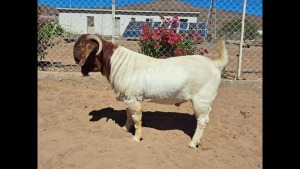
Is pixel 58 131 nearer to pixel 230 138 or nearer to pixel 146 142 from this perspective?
pixel 146 142

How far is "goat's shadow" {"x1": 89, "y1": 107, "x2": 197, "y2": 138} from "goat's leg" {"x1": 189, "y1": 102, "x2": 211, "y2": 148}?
1.33ft

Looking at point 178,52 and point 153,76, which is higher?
point 178,52

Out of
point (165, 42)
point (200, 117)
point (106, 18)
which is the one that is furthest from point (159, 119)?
point (106, 18)

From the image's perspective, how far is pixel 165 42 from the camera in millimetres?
7672

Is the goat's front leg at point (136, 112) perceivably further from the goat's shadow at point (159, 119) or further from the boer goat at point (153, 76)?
the goat's shadow at point (159, 119)

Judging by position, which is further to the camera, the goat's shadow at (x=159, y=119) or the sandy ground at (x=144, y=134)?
the goat's shadow at (x=159, y=119)

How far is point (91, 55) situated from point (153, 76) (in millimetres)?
975

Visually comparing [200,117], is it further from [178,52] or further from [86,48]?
[178,52]

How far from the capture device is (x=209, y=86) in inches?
181

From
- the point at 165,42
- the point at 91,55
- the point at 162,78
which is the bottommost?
the point at 162,78

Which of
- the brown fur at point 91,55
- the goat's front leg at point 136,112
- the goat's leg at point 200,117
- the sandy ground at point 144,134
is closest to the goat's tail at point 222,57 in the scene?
the goat's leg at point 200,117

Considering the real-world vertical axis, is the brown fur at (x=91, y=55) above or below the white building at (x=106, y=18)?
below

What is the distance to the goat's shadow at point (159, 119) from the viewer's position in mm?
5409

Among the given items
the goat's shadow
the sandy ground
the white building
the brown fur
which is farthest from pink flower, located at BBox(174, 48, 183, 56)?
the white building
